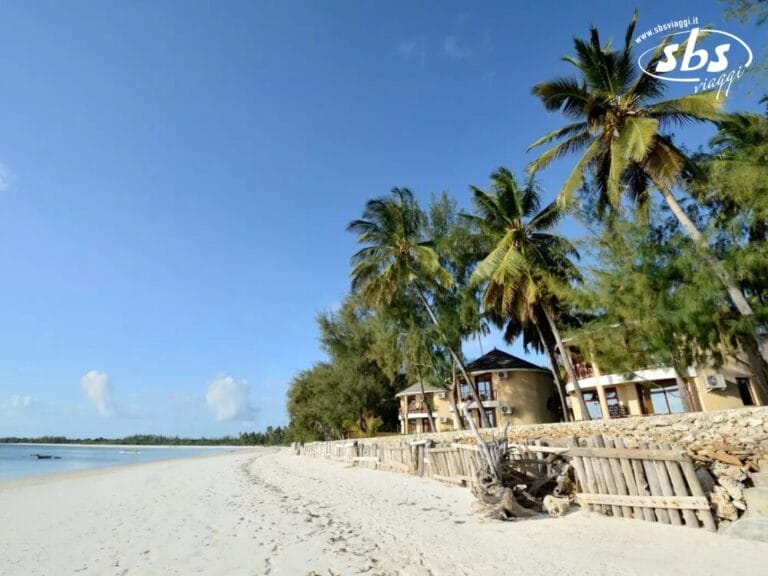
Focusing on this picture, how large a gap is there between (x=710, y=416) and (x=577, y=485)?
175 inches

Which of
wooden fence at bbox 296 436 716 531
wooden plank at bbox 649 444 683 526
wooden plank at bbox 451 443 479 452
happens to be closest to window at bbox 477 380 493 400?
wooden plank at bbox 451 443 479 452

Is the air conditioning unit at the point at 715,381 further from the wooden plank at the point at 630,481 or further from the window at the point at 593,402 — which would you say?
the wooden plank at the point at 630,481

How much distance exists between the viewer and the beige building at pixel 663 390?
2153 centimetres

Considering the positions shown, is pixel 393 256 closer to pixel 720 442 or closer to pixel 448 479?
pixel 448 479

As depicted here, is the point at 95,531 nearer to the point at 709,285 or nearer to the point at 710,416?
the point at 710,416

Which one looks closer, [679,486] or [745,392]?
[679,486]

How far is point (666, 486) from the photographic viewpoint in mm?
6016

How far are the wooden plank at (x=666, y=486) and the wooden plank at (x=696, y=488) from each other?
0.23 m

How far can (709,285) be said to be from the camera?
37.5ft

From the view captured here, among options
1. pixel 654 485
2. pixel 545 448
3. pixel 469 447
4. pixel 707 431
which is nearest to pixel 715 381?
pixel 707 431

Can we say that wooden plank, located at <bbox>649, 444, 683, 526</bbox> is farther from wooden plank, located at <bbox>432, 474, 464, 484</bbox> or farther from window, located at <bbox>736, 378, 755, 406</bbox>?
window, located at <bbox>736, 378, 755, 406</bbox>

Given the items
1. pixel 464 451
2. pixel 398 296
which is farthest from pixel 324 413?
pixel 464 451

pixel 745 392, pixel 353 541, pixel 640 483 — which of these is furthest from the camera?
pixel 745 392

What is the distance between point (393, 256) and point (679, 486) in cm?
1859
